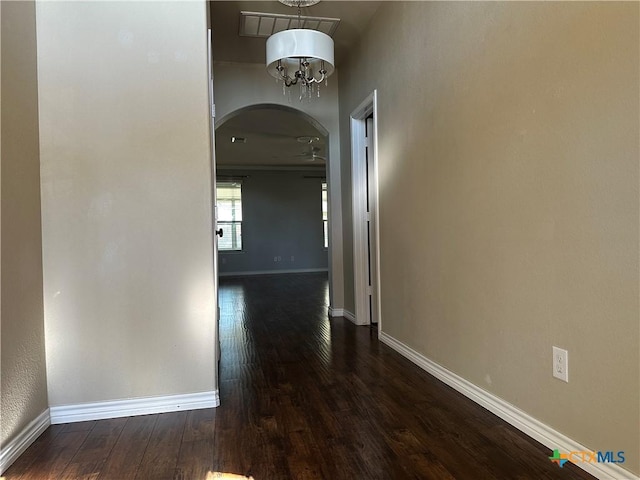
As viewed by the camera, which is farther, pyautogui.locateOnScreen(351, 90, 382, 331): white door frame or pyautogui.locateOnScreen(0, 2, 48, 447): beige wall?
pyautogui.locateOnScreen(351, 90, 382, 331): white door frame

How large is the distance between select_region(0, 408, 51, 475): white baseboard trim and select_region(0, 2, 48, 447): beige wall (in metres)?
0.03

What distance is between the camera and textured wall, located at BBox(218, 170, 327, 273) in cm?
973

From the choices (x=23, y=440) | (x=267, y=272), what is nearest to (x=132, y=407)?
(x=23, y=440)

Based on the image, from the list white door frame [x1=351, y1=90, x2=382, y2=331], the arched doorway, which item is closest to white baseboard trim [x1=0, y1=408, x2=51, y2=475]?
white door frame [x1=351, y1=90, x2=382, y2=331]

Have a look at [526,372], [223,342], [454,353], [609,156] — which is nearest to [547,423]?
[526,372]

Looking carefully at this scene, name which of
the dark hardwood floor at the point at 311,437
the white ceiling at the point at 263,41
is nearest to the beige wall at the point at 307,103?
the white ceiling at the point at 263,41

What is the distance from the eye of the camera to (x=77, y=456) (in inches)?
66.5

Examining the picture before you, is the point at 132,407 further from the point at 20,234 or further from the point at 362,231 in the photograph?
the point at 362,231

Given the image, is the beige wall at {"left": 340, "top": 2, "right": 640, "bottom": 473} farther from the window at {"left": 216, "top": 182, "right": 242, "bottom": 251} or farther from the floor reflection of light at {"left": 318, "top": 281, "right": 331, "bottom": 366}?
the window at {"left": 216, "top": 182, "right": 242, "bottom": 251}

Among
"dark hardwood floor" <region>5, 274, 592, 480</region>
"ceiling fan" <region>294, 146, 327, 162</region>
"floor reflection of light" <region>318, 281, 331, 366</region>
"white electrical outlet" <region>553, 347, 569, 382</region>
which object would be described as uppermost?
"ceiling fan" <region>294, 146, 327, 162</region>

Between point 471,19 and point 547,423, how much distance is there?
1948 millimetres

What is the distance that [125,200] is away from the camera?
2.08 meters

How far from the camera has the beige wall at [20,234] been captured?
166 centimetres

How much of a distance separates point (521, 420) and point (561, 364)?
1.23 ft
